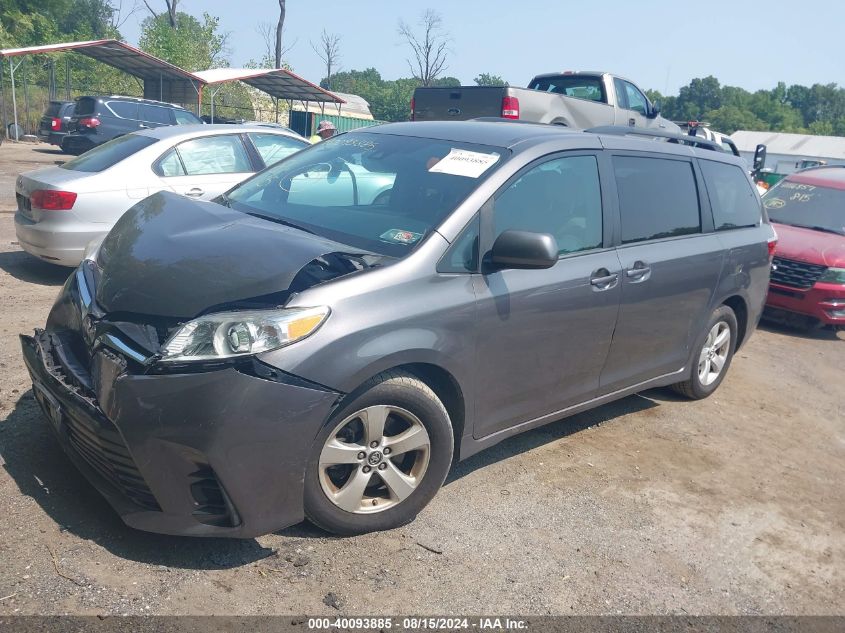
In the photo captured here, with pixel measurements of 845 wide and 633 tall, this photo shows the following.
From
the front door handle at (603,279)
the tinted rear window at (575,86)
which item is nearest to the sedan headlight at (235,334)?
the front door handle at (603,279)

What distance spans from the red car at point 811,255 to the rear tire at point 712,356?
309cm

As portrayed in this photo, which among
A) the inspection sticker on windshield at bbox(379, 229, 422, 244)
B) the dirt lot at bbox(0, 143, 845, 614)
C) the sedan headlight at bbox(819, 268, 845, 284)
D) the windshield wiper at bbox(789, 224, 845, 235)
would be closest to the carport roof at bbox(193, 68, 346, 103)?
the windshield wiper at bbox(789, 224, 845, 235)

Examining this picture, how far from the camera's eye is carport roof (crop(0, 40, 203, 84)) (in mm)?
23531

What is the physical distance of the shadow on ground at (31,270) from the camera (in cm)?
729

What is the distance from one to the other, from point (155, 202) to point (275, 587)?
7.03 ft

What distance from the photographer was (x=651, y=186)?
479 cm

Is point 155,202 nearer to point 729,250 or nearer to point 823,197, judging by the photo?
point 729,250

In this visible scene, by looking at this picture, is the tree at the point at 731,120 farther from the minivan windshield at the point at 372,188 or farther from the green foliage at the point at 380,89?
the minivan windshield at the point at 372,188

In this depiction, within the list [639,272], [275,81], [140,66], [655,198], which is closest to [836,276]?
[655,198]

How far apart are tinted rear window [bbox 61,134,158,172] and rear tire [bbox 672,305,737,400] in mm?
5455

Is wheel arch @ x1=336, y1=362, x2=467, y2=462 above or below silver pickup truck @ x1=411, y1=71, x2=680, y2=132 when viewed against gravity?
below

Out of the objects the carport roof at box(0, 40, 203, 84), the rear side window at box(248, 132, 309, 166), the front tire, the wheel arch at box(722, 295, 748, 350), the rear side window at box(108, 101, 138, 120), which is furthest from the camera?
the carport roof at box(0, 40, 203, 84)

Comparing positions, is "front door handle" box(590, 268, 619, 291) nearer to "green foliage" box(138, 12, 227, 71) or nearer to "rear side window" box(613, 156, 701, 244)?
"rear side window" box(613, 156, 701, 244)

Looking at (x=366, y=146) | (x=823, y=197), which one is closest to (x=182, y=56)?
(x=823, y=197)
